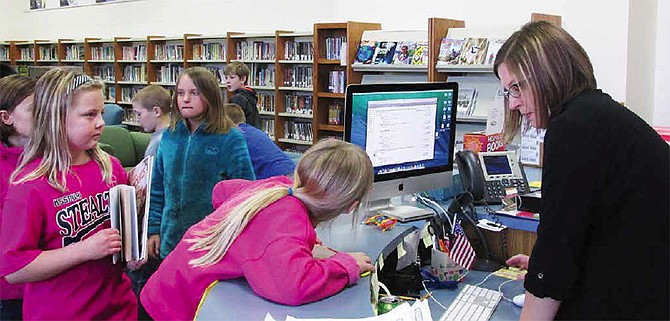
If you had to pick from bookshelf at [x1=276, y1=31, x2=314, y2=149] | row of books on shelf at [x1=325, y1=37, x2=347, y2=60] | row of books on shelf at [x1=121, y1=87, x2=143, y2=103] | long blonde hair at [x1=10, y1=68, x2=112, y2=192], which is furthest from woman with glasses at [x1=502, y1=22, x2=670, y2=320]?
row of books on shelf at [x1=121, y1=87, x2=143, y2=103]

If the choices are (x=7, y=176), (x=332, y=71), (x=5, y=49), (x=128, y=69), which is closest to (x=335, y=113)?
(x=332, y=71)

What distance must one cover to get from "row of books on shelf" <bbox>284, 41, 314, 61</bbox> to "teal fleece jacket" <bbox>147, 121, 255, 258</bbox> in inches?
189

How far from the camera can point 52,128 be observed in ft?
5.67

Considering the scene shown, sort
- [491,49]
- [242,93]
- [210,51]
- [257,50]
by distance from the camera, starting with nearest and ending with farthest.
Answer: [491,49], [242,93], [257,50], [210,51]

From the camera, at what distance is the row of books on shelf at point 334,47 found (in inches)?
272

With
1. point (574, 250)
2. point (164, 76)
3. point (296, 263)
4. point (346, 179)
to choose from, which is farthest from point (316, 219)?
point (164, 76)

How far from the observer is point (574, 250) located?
1.24 m

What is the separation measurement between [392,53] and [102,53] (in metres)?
6.06

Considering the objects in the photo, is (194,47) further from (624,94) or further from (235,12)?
(624,94)

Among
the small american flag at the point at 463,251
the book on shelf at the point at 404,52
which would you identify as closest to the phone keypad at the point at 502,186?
the small american flag at the point at 463,251

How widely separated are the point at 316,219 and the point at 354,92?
71 cm

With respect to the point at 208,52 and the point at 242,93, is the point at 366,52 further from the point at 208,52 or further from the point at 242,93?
the point at 208,52

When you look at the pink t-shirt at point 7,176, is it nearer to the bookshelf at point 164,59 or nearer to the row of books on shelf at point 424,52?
the row of books on shelf at point 424,52

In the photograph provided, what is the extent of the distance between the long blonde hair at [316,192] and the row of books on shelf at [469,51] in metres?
4.14
